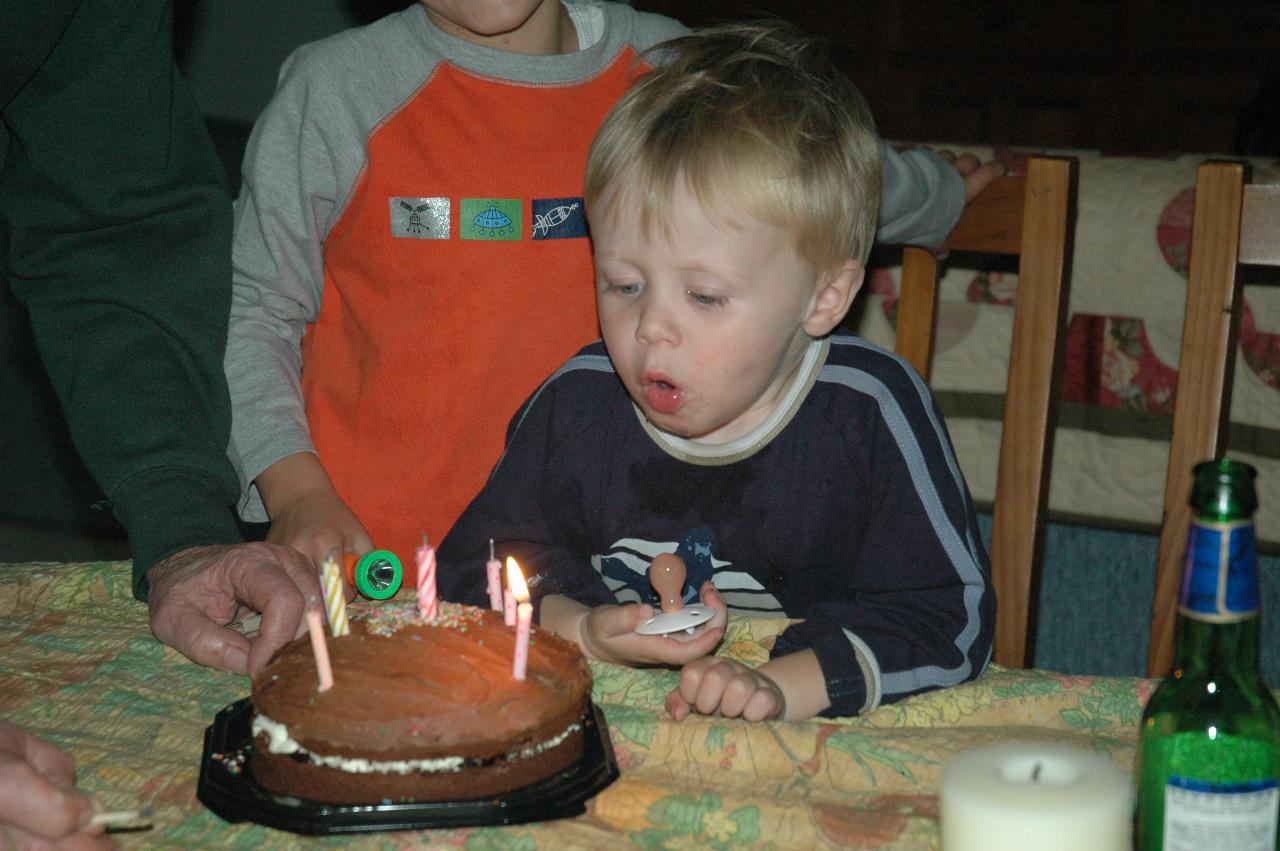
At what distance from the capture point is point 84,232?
1511 millimetres

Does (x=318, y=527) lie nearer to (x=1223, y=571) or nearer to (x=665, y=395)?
(x=665, y=395)

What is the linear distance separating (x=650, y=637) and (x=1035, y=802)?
0.49 m

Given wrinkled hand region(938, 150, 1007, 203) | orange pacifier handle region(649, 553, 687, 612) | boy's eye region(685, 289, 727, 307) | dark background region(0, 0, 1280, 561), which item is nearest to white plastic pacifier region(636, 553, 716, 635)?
orange pacifier handle region(649, 553, 687, 612)

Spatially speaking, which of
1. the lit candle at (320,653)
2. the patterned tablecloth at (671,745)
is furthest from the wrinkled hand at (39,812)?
the lit candle at (320,653)

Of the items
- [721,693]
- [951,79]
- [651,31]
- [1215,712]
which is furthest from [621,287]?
[951,79]

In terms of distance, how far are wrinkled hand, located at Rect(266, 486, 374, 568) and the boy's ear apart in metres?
0.54

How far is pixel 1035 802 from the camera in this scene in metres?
0.67

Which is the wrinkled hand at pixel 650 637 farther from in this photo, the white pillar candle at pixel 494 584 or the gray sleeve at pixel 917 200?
the gray sleeve at pixel 917 200

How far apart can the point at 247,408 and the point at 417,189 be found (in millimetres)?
320

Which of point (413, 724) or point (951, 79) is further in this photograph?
point (951, 79)

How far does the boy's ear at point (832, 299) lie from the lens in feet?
4.42

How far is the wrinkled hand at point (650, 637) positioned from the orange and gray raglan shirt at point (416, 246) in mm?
523

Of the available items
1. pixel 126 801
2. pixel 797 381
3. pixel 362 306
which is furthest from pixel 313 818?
pixel 362 306

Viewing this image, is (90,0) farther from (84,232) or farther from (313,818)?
(313,818)
